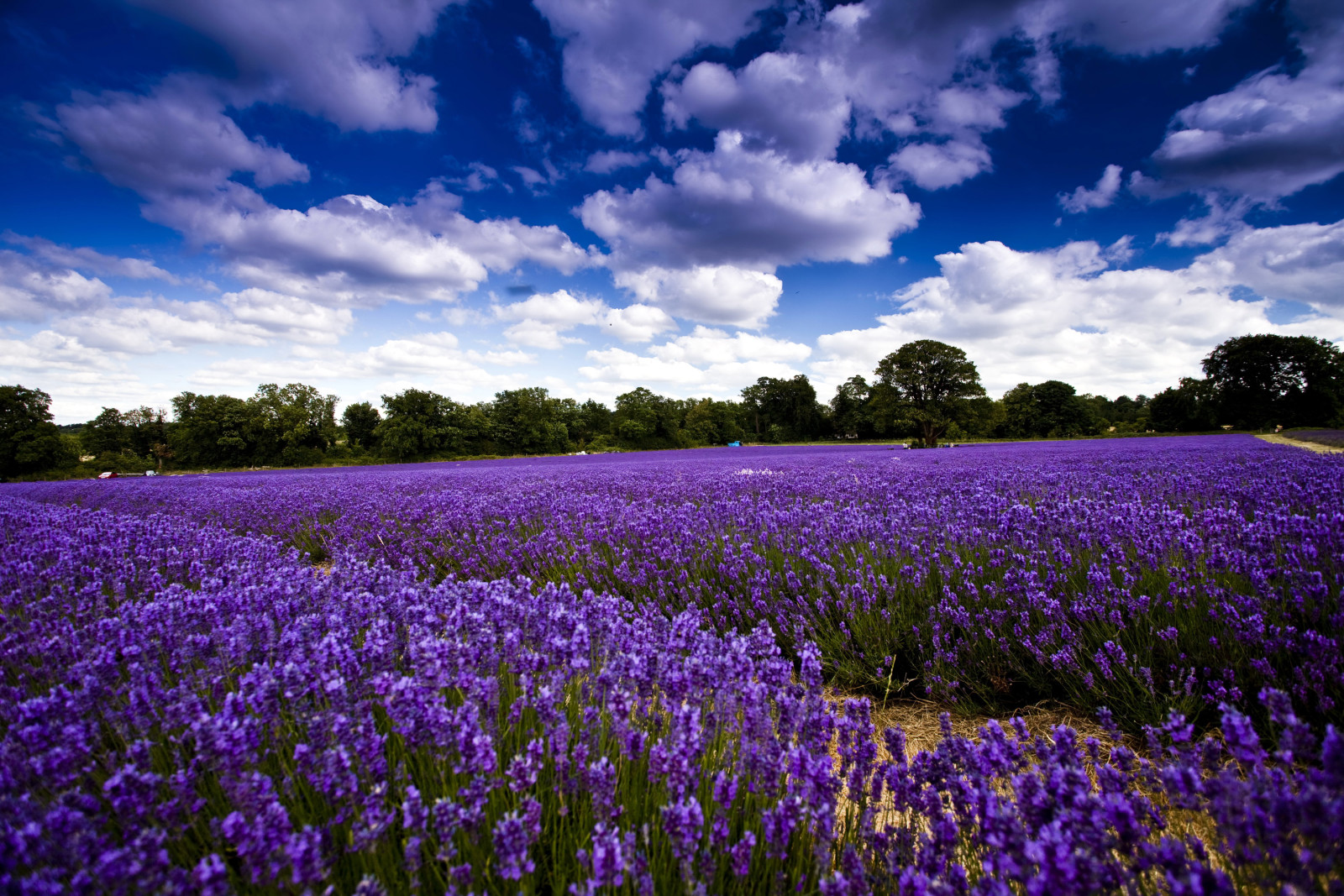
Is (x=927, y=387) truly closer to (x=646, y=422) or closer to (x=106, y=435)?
(x=646, y=422)

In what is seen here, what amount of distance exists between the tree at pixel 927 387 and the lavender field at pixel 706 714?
98.9ft

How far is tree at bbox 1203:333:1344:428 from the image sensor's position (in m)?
38.2

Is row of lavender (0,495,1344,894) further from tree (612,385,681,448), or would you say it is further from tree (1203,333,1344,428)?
tree (1203,333,1344,428)

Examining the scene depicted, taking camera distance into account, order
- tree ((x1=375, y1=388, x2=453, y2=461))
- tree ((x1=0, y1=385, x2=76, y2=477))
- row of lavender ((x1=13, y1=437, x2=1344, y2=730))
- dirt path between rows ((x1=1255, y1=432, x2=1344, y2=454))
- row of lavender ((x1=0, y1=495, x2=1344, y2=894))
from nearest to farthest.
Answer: row of lavender ((x1=0, y1=495, x2=1344, y2=894)) → row of lavender ((x1=13, y1=437, x2=1344, y2=730)) → dirt path between rows ((x1=1255, y1=432, x2=1344, y2=454)) → tree ((x1=0, y1=385, x2=76, y2=477)) → tree ((x1=375, y1=388, x2=453, y2=461))

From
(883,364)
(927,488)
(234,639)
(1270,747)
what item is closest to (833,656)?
(1270,747)

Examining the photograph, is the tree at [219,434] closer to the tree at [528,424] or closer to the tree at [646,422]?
the tree at [528,424]

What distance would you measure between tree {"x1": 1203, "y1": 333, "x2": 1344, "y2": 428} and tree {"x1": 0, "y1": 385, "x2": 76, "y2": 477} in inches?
3439

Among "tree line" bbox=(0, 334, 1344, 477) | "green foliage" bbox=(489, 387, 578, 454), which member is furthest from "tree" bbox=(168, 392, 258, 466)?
"green foliage" bbox=(489, 387, 578, 454)

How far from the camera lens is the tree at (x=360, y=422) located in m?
57.2

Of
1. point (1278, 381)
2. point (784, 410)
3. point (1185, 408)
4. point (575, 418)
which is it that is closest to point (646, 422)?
point (575, 418)

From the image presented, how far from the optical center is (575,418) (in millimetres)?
59875

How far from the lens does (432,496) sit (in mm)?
7625

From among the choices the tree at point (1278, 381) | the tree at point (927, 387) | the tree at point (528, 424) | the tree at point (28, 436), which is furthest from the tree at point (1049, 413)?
the tree at point (28, 436)

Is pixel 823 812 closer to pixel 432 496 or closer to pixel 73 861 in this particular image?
pixel 73 861
